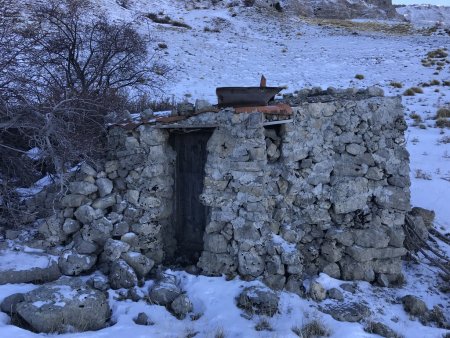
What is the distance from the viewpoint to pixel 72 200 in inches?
207

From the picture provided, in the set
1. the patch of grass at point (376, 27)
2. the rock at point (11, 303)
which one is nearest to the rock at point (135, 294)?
the rock at point (11, 303)

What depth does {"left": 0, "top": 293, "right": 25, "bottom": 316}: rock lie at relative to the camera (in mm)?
4117

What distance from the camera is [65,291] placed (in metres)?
4.30

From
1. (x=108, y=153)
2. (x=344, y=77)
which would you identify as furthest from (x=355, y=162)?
(x=344, y=77)

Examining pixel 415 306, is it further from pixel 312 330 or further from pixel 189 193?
pixel 189 193

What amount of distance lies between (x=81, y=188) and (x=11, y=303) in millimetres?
1611

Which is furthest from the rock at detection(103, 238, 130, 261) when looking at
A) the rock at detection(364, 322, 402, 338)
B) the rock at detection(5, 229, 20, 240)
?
the rock at detection(364, 322, 402, 338)

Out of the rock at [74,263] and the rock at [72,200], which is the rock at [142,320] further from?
the rock at [72,200]

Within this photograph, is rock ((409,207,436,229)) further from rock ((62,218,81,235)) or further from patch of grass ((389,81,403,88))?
patch of grass ((389,81,403,88))

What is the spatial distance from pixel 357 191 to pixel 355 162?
15.2 inches

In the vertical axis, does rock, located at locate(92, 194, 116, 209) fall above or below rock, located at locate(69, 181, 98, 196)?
below

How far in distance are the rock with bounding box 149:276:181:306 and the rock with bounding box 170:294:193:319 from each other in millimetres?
103

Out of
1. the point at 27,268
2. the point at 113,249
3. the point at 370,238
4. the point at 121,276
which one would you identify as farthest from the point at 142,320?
the point at 370,238

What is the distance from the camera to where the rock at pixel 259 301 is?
4.38m
